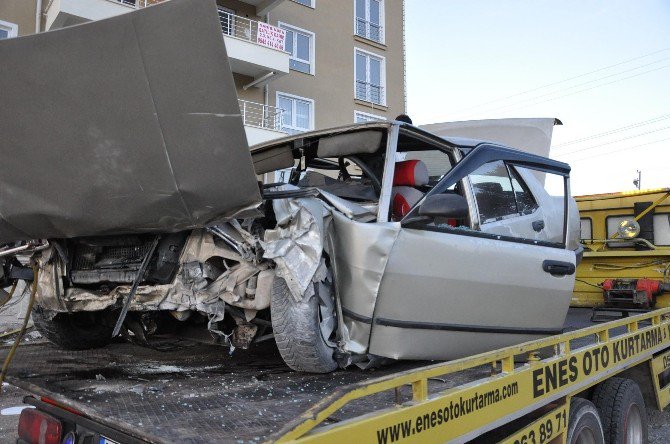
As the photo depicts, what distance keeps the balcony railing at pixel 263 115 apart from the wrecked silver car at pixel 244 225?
13.5m

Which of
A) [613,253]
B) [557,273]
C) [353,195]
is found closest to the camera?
[353,195]

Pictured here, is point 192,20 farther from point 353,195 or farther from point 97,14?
point 97,14

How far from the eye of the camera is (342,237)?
2.91 m

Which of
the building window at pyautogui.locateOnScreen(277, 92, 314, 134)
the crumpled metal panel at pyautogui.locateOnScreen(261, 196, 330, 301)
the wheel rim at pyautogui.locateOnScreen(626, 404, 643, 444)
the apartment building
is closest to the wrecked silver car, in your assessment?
the crumpled metal panel at pyautogui.locateOnScreen(261, 196, 330, 301)

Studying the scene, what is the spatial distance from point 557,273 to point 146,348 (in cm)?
298

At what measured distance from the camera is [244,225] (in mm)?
2879

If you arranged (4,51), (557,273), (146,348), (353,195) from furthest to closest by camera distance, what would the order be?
(146,348), (557,273), (353,195), (4,51)

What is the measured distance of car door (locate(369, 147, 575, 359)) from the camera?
116 inches

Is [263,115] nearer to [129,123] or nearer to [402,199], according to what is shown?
[402,199]

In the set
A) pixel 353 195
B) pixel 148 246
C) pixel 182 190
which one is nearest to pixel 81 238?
pixel 148 246

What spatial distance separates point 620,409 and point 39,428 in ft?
11.0

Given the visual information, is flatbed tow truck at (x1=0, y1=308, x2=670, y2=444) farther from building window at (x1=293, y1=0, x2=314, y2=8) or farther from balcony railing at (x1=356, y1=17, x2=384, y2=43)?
balcony railing at (x1=356, y1=17, x2=384, y2=43)

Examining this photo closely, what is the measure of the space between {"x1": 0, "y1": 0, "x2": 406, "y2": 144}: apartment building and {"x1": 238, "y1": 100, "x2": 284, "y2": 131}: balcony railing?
31mm

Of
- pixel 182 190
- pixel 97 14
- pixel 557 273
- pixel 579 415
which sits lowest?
pixel 579 415
